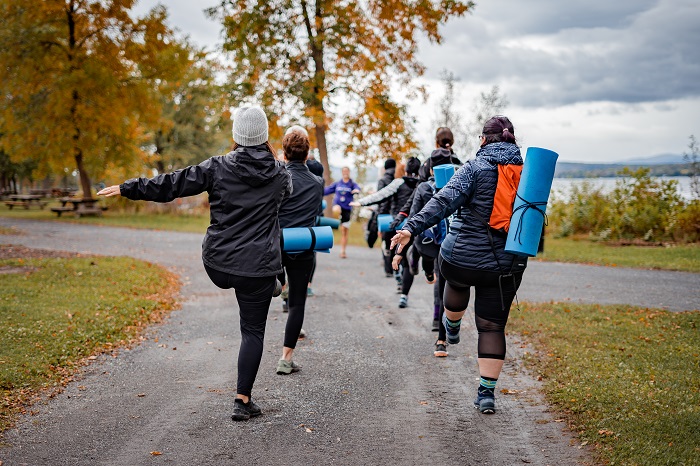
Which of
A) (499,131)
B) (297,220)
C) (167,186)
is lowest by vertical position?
(297,220)

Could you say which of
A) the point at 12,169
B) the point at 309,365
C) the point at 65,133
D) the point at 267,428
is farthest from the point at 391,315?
the point at 12,169

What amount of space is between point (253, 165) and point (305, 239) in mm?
1312

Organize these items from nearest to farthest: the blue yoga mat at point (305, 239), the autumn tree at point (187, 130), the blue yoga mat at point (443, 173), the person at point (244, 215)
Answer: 1. the person at point (244, 215)
2. the blue yoga mat at point (305, 239)
3. the blue yoga mat at point (443, 173)
4. the autumn tree at point (187, 130)

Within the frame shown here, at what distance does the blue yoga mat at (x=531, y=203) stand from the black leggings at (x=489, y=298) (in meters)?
0.30

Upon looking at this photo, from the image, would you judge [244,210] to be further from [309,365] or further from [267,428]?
[309,365]

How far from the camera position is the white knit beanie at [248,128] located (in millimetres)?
5051

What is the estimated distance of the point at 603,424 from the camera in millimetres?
4863

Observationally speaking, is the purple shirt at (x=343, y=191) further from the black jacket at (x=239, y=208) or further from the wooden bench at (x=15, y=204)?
the wooden bench at (x=15, y=204)

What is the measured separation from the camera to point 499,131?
17.5 feet

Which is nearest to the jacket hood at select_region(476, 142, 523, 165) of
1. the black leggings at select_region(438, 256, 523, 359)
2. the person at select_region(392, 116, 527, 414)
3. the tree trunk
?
the person at select_region(392, 116, 527, 414)

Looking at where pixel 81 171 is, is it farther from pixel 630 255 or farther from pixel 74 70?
pixel 630 255

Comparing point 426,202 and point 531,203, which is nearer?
point 531,203

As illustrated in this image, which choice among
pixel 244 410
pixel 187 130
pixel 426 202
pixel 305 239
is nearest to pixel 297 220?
pixel 305 239

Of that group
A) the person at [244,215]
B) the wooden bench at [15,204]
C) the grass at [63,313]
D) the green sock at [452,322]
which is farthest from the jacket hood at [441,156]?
the wooden bench at [15,204]
